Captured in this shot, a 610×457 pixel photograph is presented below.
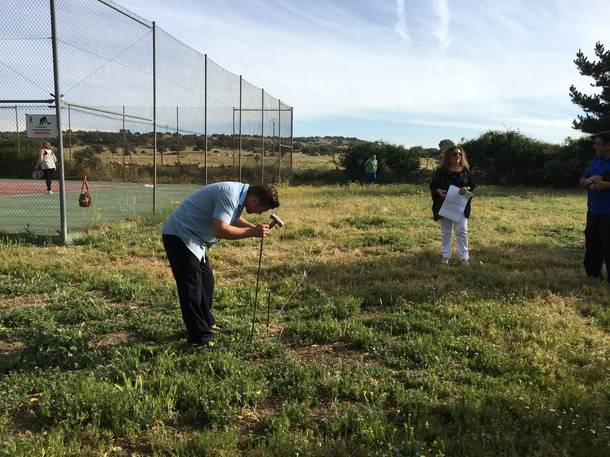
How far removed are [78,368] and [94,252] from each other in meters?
3.87

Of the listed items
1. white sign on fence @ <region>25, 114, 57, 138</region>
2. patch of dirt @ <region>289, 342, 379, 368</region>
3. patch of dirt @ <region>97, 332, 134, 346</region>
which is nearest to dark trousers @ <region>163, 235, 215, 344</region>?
patch of dirt @ <region>97, 332, 134, 346</region>

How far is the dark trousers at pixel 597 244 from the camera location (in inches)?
241

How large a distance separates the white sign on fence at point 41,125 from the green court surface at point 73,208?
5.03 feet

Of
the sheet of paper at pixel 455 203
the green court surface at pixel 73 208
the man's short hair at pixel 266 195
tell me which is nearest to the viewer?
the man's short hair at pixel 266 195

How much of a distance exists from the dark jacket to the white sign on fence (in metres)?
5.26

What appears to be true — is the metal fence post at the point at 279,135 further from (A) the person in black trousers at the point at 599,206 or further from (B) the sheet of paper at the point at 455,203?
(A) the person in black trousers at the point at 599,206

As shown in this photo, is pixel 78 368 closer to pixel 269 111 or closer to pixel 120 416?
pixel 120 416

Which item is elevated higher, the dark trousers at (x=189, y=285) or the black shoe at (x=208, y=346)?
Answer: the dark trousers at (x=189, y=285)

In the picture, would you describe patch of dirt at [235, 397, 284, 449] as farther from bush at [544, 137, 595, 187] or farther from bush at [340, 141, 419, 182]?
bush at [340, 141, 419, 182]

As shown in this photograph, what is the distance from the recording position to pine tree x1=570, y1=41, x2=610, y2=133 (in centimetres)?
2206

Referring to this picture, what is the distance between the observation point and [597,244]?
6453 mm

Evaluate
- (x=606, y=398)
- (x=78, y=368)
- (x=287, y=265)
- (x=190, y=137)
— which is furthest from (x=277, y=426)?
(x=190, y=137)

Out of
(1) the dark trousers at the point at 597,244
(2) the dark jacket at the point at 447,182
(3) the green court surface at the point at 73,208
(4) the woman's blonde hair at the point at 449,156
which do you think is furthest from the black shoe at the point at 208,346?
(3) the green court surface at the point at 73,208

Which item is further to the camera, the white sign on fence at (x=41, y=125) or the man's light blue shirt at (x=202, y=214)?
the white sign on fence at (x=41, y=125)
